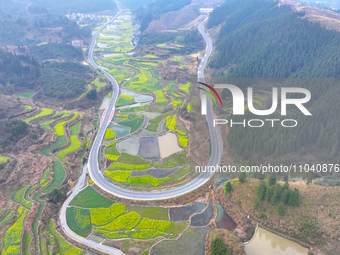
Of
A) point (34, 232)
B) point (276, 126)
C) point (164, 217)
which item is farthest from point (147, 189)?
point (276, 126)

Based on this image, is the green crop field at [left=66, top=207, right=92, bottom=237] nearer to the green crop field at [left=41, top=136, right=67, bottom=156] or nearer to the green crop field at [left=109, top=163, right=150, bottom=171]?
the green crop field at [left=109, top=163, right=150, bottom=171]

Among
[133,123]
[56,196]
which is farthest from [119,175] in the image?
[133,123]

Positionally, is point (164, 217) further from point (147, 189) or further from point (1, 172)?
point (1, 172)

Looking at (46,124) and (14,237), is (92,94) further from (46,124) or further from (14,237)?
(14,237)

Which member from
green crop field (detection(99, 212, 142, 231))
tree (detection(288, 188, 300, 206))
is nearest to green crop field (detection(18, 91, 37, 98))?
green crop field (detection(99, 212, 142, 231))

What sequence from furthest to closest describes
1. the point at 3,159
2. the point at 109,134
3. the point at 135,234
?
the point at 109,134
the point at 3,159
the point at 135,234

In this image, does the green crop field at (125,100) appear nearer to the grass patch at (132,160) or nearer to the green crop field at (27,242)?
the grass patch at (132,160)
